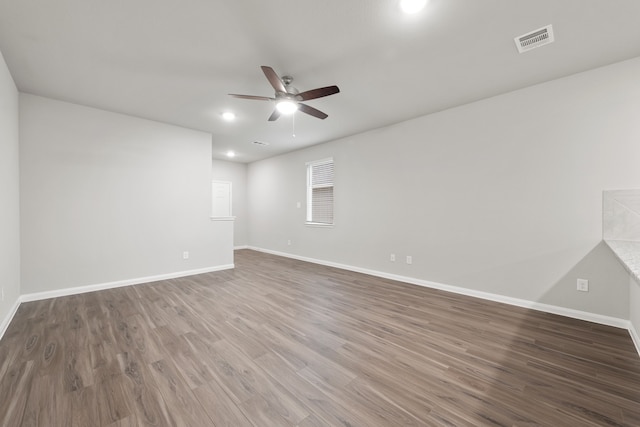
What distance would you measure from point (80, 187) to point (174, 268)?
1.81 m

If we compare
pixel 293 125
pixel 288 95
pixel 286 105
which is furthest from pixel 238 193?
pixel 288 95

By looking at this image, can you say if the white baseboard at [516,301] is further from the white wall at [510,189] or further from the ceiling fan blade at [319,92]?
the ceiling fan blade at [319,92]

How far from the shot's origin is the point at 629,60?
2.58 metres

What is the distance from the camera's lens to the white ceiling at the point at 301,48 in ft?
6.42

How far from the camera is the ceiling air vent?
7.07 feet

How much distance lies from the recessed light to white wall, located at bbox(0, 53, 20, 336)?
12.2 ft

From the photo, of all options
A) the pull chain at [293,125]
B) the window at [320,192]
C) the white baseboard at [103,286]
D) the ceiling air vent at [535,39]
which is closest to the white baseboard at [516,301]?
the window at [320,192]

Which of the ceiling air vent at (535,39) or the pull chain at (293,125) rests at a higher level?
the ceiling air vent at (535,39)

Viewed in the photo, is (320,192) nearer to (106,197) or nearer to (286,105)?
(286,105)

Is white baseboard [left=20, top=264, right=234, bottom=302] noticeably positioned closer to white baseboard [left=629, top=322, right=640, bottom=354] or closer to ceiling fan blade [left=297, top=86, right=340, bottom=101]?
ceiling fan blade [left=297, top=86, right=340, bottom=101]

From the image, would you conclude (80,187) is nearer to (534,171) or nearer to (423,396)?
(423,396)

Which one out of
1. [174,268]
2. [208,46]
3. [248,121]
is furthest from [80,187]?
[208,46]

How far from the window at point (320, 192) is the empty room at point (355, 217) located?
0.88 meters

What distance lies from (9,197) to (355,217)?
467cm
